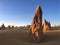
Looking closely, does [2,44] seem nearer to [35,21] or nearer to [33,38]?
[33,38]

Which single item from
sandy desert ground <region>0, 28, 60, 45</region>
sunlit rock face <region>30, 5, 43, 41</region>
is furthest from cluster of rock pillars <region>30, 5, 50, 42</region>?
sandy desert ground <region>0, 28, 60, 45</region>

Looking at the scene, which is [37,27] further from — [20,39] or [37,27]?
[20,39]

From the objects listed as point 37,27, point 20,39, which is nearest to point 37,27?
point 37,27

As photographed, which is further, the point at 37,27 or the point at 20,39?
the point at 20,39

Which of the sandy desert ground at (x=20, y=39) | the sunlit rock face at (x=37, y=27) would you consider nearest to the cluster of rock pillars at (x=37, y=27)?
the sunlit rock face at (x=37, y=27)

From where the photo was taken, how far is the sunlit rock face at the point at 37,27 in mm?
20797

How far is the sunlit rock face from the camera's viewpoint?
2080cm

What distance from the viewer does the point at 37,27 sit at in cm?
2100

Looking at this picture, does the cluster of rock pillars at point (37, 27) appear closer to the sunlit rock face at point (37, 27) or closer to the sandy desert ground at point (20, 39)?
the sunlit rock face at point (37, 27)

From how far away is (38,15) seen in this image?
70.2ft

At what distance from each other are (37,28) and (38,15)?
203 cm

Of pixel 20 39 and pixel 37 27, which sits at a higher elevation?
pixel 37 27

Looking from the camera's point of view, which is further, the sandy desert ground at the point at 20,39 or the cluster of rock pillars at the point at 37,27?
the cluster of rock pillars at the point at 37,27

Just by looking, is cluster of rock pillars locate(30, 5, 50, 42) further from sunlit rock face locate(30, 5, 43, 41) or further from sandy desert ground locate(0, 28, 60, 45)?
sandy desert ground locate(0, 28, 60, 45)
